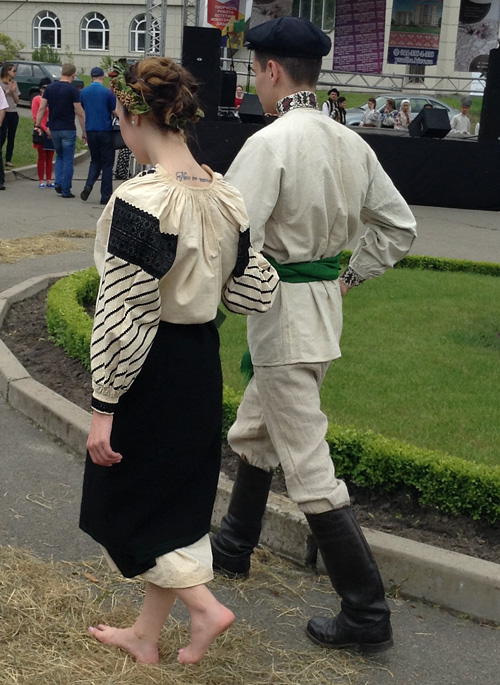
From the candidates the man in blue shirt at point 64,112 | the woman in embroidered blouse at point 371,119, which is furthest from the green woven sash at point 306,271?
the woman in embroidered blouse at point 371,119

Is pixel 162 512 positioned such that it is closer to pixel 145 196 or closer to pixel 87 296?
pixel 145 196

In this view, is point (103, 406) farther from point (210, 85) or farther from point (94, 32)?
point (94, 32)

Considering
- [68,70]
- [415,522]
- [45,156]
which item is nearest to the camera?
[415,522]

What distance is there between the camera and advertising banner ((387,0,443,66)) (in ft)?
69.1

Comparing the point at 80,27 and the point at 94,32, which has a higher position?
the point at 80,27

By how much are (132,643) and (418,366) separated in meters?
3.82

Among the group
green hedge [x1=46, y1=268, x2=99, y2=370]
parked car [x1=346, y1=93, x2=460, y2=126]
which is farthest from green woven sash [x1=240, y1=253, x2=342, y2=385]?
parked car [x1=346, y1=93, x2=460, y2=126]

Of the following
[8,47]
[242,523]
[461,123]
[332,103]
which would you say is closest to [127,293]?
[242,523]

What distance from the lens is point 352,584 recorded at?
313 centimetres

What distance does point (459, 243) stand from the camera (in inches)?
532

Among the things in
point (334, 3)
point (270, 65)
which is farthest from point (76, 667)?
point (334, 3)

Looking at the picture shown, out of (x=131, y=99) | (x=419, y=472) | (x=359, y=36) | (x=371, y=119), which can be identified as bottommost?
(x=419, y=472)

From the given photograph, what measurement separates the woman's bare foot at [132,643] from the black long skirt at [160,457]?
0.32 meters

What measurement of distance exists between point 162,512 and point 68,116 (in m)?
12.9
